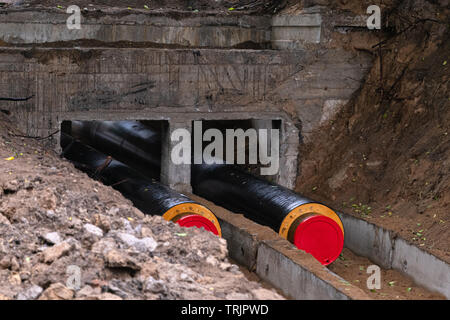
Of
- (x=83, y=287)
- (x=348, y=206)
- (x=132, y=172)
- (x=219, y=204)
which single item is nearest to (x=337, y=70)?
(x=348, y=206)

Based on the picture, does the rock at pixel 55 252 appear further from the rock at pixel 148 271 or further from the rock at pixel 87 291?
the rock at pixel 148 271

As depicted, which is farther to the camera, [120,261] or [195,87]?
[195,87]

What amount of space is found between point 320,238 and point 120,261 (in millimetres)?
5288

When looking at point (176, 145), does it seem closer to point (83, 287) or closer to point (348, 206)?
point (348, 206)

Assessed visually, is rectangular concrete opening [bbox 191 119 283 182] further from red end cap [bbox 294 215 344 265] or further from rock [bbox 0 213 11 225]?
rock [bbox 0 213 11 225]

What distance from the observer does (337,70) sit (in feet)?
49.2

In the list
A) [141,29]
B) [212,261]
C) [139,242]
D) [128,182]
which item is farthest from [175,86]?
[212,261]

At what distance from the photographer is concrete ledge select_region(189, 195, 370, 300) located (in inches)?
369

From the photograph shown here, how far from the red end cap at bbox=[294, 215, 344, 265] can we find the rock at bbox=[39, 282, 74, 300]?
555 cm

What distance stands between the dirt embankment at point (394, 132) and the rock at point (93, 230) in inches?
254

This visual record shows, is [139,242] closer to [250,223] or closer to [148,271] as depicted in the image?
[148,271]

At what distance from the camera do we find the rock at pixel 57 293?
21.8 feet

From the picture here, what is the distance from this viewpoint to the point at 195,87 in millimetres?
14273

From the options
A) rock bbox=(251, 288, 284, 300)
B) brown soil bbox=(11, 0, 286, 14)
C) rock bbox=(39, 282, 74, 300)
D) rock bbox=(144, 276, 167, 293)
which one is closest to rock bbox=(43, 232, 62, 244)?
rock bbox=(39, 282, 74, 300)
